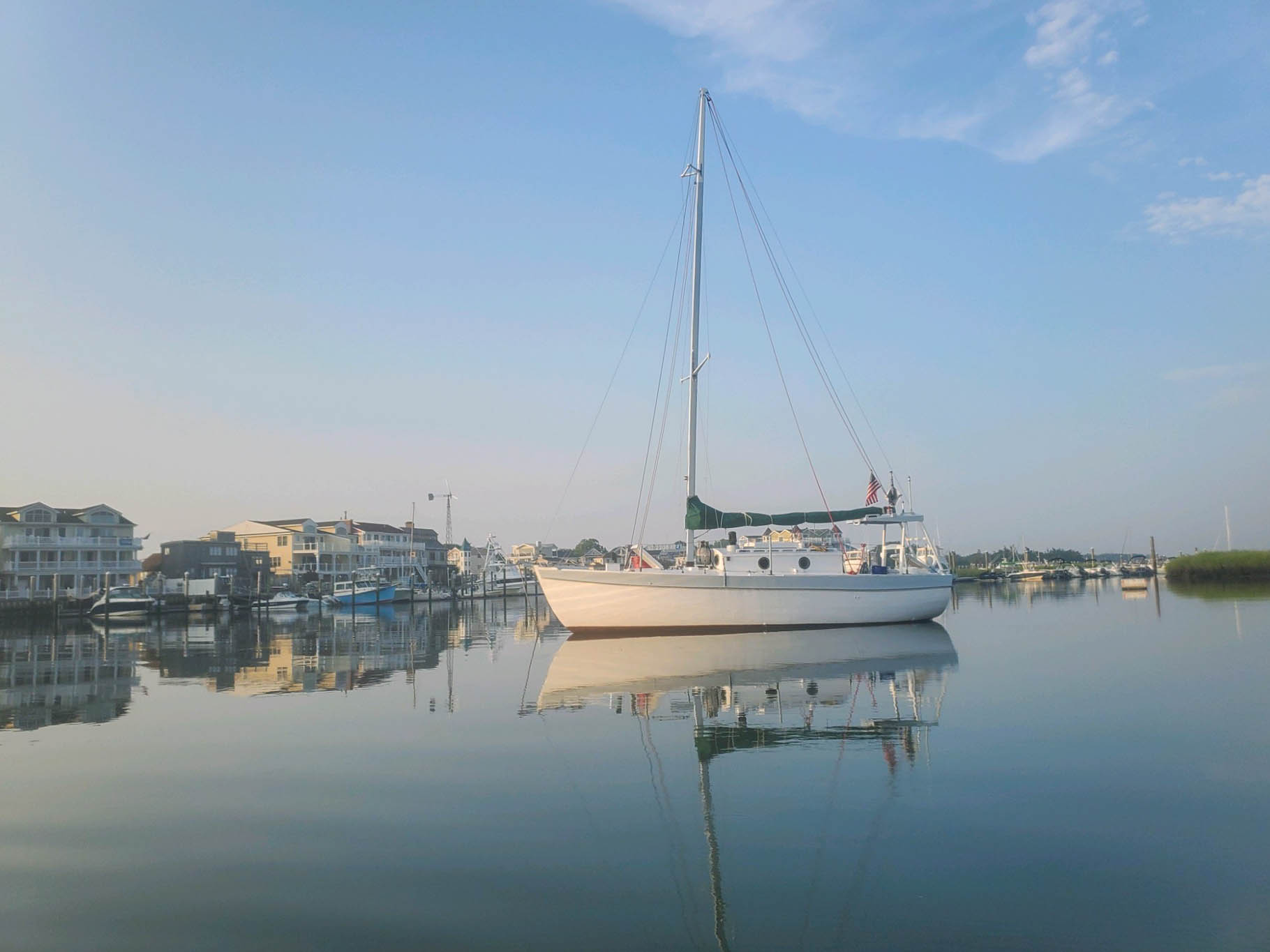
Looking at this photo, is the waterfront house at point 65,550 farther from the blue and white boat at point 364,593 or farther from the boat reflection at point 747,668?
the boat reflection at point 747,668

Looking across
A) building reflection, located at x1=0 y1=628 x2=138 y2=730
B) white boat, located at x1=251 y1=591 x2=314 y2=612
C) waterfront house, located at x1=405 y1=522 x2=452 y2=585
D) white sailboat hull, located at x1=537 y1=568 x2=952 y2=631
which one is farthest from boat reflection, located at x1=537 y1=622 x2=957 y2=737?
waterfront house, located at x1=405 y1=522 x2=452 y2=585

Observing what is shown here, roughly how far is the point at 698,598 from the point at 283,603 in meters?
44.0

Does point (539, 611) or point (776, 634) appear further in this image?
point (539, 611)

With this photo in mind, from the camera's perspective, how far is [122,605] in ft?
172

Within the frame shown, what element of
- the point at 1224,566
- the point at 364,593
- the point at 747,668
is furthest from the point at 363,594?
the point at 1224,566

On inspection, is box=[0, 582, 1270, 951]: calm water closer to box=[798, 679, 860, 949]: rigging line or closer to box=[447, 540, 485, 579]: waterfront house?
box=[798, 679, 860, 949]: rigging line

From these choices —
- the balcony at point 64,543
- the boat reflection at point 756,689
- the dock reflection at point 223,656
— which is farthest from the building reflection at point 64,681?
the balcony at point 64,543

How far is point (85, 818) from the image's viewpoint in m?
8.59

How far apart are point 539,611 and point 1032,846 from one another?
49200 mm


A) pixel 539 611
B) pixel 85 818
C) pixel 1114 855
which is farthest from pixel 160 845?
pixel 539 611

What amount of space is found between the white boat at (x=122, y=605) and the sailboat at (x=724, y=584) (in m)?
36.6

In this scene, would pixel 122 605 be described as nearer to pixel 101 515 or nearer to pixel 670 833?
pixel 101 515

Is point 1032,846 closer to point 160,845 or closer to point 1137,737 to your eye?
point 1137,737

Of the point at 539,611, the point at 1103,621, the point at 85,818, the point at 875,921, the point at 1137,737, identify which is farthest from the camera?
the point at 539,611
